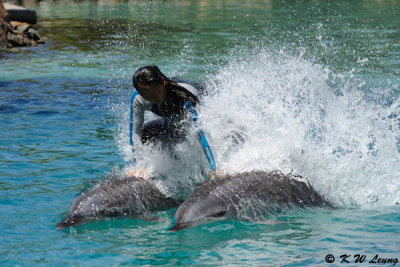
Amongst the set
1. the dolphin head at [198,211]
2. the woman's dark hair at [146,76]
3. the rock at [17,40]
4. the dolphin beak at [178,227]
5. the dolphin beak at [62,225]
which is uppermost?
the woman's dark hair at [146,76]

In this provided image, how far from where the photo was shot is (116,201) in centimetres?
589

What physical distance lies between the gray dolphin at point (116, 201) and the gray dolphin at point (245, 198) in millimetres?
482

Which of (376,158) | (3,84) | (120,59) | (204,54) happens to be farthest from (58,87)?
(376,158)

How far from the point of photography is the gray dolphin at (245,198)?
5582 mm

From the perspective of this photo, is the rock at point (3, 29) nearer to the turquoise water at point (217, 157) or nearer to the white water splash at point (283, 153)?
the turquoise water at point (217, 157)

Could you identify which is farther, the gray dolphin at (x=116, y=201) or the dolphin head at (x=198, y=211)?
the gray dolphin at (x=116, y=201)

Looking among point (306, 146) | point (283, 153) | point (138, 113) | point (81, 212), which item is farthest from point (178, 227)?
point (306, 146)

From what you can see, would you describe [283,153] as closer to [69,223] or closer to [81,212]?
[81,212]

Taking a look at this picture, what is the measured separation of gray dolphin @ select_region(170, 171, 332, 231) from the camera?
5.58 m

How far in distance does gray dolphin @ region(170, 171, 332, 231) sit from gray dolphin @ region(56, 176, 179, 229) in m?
0.48

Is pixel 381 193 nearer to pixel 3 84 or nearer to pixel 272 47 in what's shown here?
pixel 3 84

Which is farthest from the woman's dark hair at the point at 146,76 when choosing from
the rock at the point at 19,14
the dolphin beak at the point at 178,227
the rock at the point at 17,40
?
the rock at the point at 19,14

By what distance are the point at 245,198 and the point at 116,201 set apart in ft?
4.11

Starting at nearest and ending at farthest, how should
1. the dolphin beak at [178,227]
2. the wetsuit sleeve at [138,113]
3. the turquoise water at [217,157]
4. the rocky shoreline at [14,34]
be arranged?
the turquoise water at [217,157], the dolphin beak at [178,227], the wetsuit sleeve at [138,113], the rocky shoreline at [14,34]
